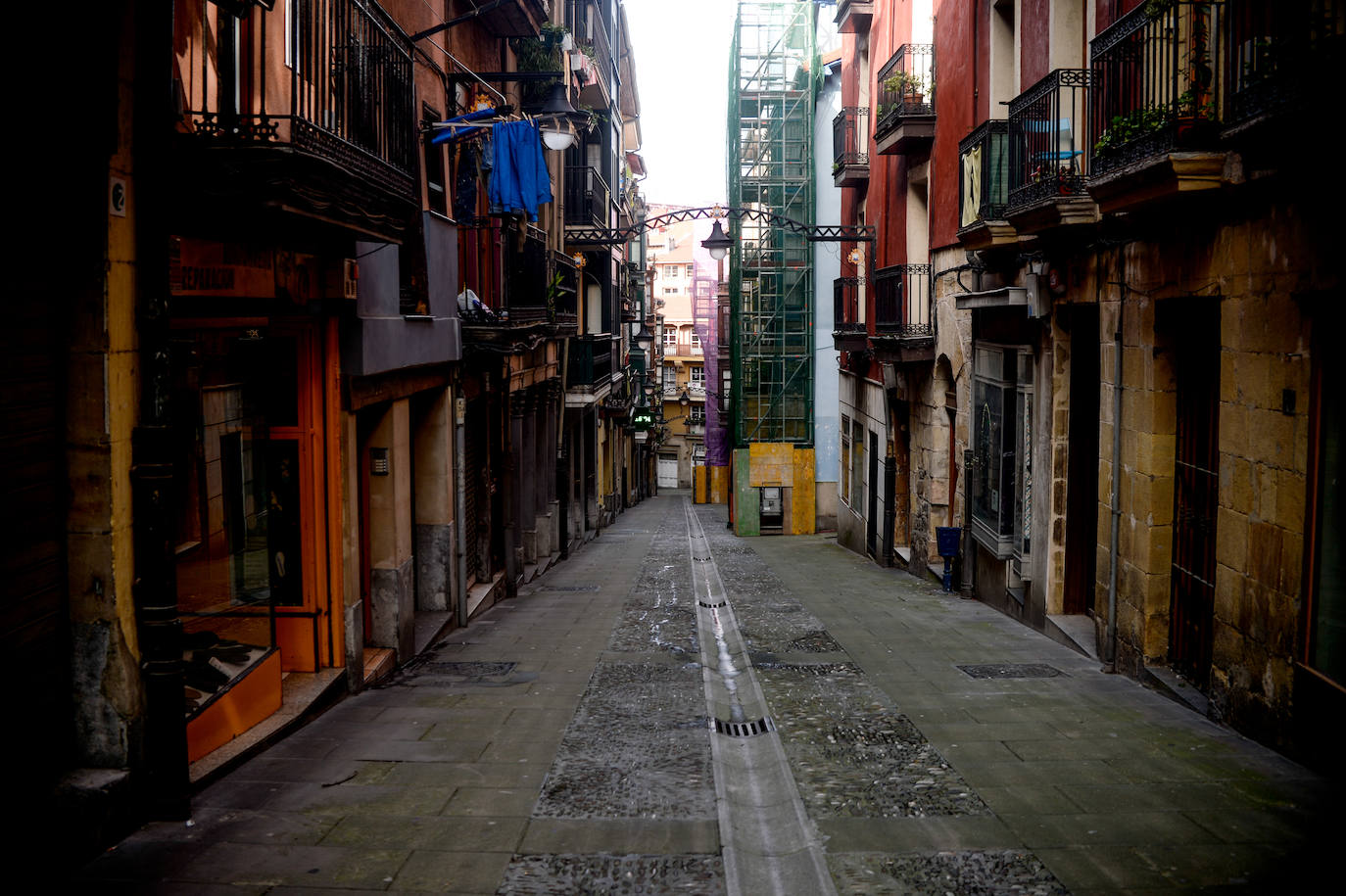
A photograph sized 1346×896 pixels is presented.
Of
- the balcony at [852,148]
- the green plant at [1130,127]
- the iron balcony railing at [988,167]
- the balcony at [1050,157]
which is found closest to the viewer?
the green plant at [1130,127]

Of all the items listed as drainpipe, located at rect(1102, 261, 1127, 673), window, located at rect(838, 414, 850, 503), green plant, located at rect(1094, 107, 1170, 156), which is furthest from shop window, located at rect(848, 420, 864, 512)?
green plant, located at rect(1094, 107, 1170, 156)

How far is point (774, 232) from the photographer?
36.1 meters

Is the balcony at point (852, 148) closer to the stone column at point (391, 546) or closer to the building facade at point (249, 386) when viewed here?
the building facade at point (249, 386)

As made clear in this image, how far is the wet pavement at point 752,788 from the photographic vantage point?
5.55 metres

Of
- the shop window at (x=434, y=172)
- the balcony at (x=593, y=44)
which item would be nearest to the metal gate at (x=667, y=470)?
the balcony at (x=593, y=44)

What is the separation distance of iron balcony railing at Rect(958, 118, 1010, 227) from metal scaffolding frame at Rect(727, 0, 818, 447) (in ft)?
66.6

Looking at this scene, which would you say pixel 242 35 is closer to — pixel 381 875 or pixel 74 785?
pixel 74 785

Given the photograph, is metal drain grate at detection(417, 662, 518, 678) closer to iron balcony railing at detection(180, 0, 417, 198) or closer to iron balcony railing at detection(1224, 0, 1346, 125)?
iron balcony railing at detection(180, 0, 417, 198)

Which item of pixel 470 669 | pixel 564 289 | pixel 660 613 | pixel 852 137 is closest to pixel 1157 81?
pixel 470 669

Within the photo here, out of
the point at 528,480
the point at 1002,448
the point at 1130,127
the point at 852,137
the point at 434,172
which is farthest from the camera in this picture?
the point at 852,137

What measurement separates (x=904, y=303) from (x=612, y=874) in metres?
16.4

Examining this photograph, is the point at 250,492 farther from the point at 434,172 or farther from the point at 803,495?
the point at 803,495

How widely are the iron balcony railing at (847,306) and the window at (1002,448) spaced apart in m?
9.86

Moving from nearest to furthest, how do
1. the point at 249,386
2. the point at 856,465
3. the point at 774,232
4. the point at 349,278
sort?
the point at 249,386 → the point at 349,278 → the point at 856,465 → the point at 774,232
